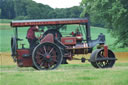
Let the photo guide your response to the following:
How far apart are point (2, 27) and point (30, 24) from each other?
42905 mm

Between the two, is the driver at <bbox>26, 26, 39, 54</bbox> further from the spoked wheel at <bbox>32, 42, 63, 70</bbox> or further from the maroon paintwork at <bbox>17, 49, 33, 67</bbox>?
the spoked wheel at <bbox>32, 42, 63, 70</bbox>

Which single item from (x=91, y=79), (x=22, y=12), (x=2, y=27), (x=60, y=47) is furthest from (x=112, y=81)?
(x=2, y=27)

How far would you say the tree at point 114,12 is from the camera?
3071 cm

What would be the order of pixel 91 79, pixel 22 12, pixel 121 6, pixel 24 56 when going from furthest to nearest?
pixel 22 12
pixel 121 6
pixel 24 56
pixel 91 79

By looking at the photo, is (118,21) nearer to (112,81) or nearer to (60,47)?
(60,47)

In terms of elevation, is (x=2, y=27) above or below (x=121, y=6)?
below

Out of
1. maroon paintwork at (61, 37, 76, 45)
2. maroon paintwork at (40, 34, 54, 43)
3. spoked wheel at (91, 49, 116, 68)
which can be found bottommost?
spoked wheel at (91, 49, 116, 68)

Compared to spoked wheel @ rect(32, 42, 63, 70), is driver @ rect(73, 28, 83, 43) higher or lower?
higher

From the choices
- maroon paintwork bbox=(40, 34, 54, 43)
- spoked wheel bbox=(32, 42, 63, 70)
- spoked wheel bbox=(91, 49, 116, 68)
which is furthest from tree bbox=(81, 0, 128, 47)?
spoked wheel bbox=(32, 42, 63, 70)

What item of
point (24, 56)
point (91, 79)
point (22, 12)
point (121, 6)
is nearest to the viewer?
point (91, 79)

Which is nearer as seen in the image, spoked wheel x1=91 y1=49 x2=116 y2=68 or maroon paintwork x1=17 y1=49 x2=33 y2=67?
maroon paintwork x1=17 y1=49 x2=33 y2=67

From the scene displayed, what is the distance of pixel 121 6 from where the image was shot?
102ft

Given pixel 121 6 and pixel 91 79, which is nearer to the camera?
pixel 91 79

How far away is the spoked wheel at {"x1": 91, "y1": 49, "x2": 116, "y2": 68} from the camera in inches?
677
